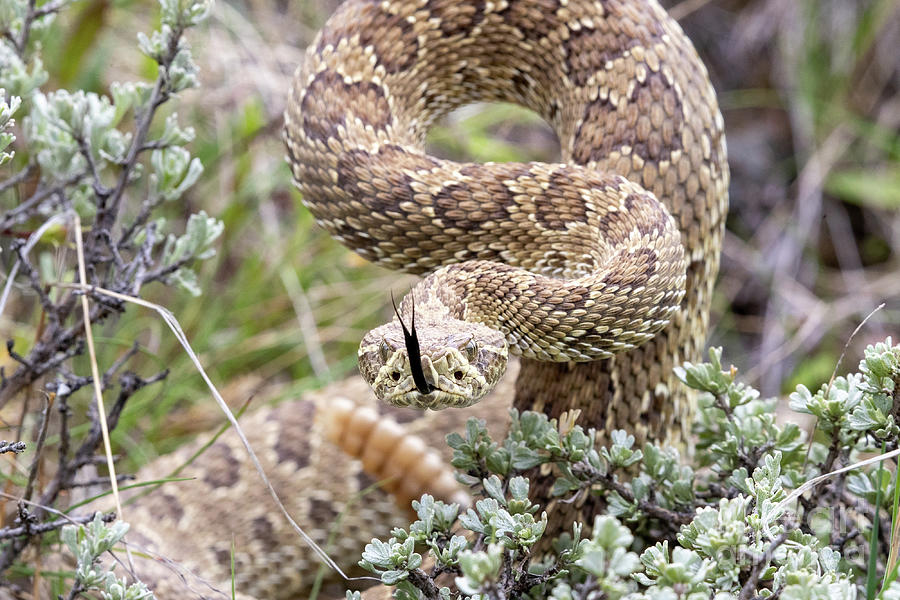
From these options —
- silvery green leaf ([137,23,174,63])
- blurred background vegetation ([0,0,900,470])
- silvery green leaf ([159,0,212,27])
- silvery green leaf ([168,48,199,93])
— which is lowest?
blurred background vegetation ([0,0,900,470])

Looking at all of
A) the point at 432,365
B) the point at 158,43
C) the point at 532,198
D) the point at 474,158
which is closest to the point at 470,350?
the point at 432,365

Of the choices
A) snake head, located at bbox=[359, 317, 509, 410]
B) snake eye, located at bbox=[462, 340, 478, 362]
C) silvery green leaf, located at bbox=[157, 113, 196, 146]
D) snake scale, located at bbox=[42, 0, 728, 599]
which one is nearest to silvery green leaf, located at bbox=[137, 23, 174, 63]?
silvery green leaf, located at bbox=[157, 113, 196, 146]

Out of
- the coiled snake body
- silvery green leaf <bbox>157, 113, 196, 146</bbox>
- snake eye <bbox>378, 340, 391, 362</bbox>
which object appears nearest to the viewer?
snake eye <bbox>378, 340, 391, 362</bbox>

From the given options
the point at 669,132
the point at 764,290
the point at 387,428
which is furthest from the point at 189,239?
the point at 764,290

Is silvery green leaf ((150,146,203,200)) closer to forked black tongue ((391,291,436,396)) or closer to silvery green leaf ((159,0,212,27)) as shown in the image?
silvery green leaf ((159,0,212,27))

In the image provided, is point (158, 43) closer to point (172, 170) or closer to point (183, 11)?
point (183, 11)

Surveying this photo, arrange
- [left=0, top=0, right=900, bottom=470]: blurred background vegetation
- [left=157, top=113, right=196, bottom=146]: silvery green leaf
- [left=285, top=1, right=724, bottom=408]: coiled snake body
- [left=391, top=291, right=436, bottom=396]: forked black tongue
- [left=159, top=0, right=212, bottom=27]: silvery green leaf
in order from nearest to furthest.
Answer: [left=391, top=291, right=436, bottom=396]: forked black tongue → [left=285, top=1, right=724, bottom=408]: coiled snake body → [left=159, top=0, right=212, bottom=27]: silvery green leaf → [left=157, top=113, right=196, bottom=146]: silvery green leaf → [left=0, top=0, right=900, bottom=470]: blurred background vegetation

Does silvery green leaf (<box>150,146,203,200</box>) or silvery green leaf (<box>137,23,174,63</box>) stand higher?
silvery green leaf (<box>137,23,174,63</box>)

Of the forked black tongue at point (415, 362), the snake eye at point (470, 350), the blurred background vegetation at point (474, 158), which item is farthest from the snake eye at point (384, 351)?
the blurred background vegetation at point (474, 158)
